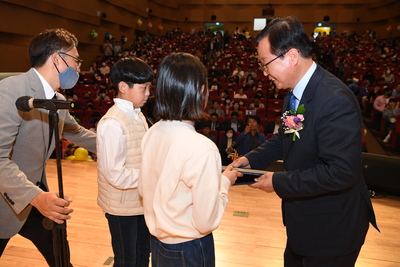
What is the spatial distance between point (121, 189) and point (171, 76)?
2.87ft

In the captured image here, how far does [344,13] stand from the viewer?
2303cm

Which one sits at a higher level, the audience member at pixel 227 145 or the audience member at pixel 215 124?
the audience member at pixel 215 124

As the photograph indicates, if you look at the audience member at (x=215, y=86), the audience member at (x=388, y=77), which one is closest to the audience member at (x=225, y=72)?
the audience member at (x=215, y=86)

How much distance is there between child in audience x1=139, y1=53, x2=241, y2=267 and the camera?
3.78 feet

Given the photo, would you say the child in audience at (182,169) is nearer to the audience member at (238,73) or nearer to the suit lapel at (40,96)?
the suit lapel at (40,96)

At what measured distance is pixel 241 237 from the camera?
3045mm

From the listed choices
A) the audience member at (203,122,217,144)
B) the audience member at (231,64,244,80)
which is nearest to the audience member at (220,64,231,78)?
the audience member at (231,64,244,80)

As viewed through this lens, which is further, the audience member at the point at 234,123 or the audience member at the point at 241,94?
the audience member at the point at 241,94

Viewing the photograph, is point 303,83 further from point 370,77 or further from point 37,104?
point 370,77

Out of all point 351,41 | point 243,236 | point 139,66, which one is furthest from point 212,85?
point 351,41

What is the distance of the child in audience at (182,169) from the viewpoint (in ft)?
3.78

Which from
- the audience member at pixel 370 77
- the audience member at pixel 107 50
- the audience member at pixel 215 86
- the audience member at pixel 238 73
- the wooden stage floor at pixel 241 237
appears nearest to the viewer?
the wooden stage floor at pixel 241 237

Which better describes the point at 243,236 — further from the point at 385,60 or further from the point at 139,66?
the point at 385,60

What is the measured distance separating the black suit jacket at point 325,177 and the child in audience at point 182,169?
1.26ft
